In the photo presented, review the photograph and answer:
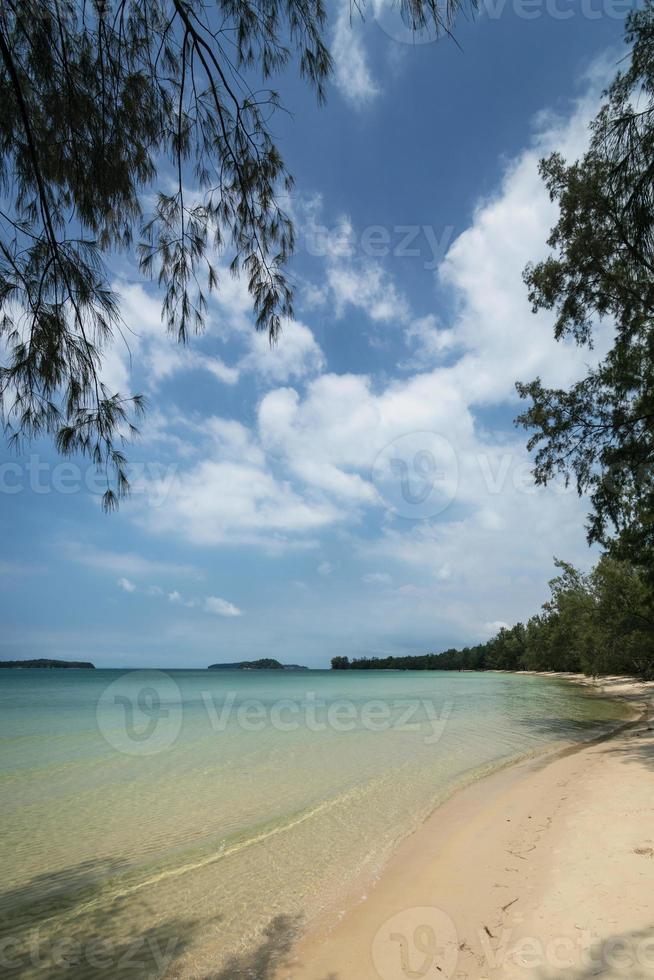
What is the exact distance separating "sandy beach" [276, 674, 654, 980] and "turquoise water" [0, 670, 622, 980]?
18.5 inches

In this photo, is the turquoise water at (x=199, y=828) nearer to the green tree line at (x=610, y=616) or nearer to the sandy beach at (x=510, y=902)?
the sandy beach at (x=510, y=902)

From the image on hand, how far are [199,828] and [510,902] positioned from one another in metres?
4.56

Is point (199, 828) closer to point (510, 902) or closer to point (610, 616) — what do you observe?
point (510, 902)

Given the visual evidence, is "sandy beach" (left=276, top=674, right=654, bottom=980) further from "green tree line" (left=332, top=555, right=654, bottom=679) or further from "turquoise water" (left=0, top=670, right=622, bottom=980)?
"green tree line" (left=332, top=555, right=654, bottom=679)

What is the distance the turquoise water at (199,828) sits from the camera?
4105 millimetres

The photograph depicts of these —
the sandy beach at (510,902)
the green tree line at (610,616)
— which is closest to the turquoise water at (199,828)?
the sandy beach at (510,902)

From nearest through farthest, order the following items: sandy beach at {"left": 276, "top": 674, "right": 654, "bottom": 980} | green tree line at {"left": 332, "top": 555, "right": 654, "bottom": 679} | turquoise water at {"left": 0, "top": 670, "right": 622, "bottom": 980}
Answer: sandy beach at {"left": 276, "top": 674, "right": 654, "bottom": 980}, turquoise water at {"left": 0, "top": 670, "right": 622, "bottom": 980}, green tree line at {"left": 332, "top": 555, "right": 654, "bottom": 679}

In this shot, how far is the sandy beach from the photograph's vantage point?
3010 millimetres

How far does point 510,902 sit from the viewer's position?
12.5 feet

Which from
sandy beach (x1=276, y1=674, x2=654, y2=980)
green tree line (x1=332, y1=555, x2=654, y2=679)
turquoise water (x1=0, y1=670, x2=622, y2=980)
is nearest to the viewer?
sandy beach (x1=276, y1=674, x2=654, y2=980)

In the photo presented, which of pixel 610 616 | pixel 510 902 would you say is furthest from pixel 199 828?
pixel 610 616

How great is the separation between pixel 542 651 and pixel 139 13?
75.0 meters

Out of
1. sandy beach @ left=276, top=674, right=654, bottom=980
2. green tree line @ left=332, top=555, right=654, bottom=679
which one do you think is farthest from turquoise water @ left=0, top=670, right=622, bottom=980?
green tree line @ left=332, top=555, right=654, bottom=679

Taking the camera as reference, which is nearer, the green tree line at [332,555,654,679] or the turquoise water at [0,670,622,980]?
the turquoise water at [0,670,622,980]
